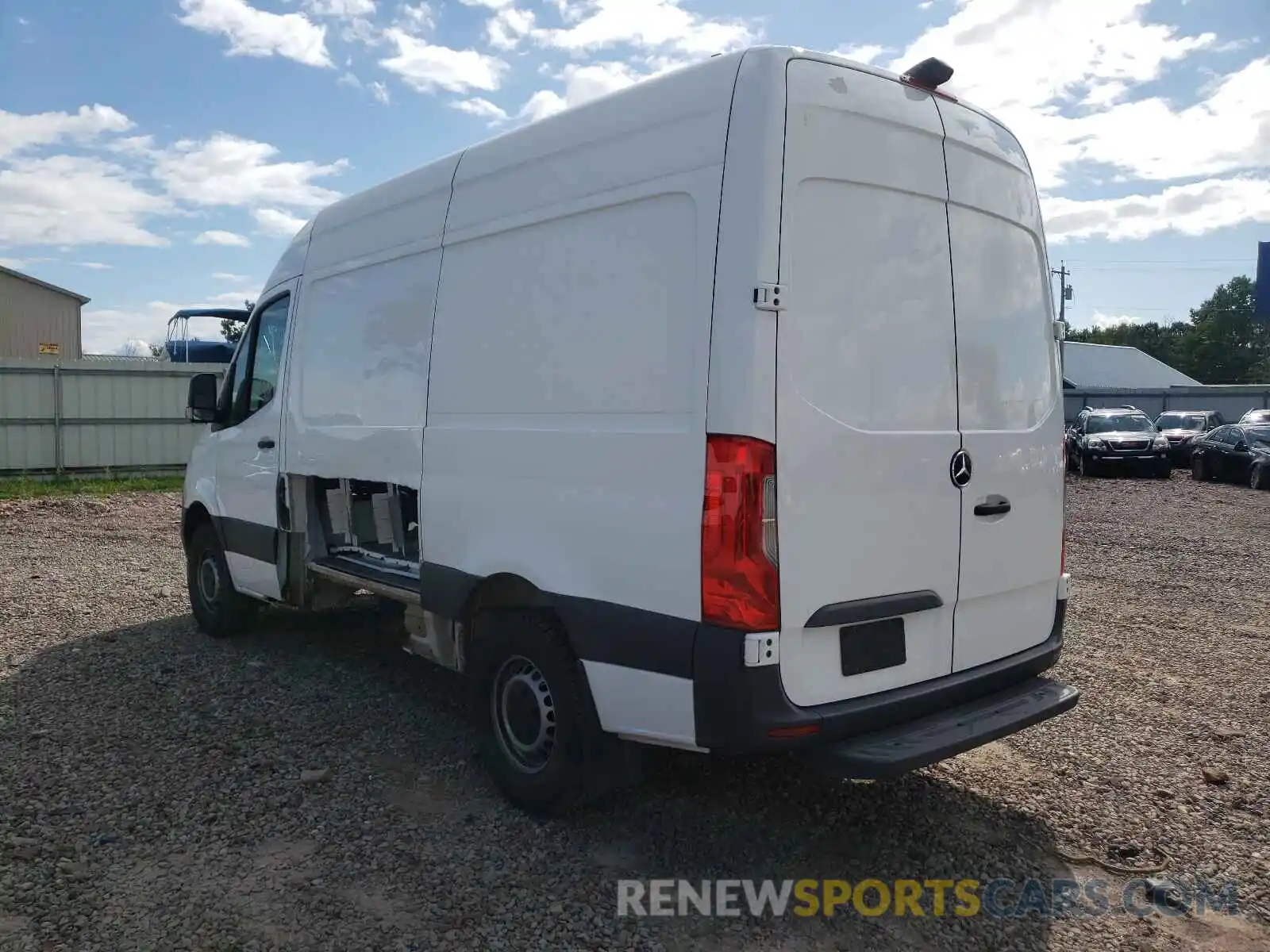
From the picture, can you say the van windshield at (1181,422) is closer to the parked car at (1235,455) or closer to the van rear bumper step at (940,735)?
the parked car at (1235,455)

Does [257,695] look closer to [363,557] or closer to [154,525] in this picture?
[363,557]

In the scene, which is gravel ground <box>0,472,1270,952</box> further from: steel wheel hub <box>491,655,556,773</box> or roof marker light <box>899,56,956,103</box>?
roof marker light <box>899,56,956,103</box>

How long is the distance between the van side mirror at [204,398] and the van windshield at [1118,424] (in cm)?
2090

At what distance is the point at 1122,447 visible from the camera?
21.7m

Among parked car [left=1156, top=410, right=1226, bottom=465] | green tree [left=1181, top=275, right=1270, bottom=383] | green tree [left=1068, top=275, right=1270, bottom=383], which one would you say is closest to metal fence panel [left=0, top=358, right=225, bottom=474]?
parked car [left=1156, top=410, right=1226, bottom=465]

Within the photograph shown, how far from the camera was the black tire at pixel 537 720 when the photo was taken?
11.8 feet

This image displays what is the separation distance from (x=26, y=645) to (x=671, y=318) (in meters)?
5.69

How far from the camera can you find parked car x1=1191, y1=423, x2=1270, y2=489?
19.1 metres

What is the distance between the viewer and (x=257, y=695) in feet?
18.1

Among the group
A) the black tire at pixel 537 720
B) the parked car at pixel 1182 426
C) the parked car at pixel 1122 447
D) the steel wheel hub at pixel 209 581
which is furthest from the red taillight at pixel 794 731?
the parked car at pixel 1182 426

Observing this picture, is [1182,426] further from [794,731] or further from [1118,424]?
[794,731]

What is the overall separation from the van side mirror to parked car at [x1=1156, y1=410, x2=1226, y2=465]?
2399cm

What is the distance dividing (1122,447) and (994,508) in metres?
20.3

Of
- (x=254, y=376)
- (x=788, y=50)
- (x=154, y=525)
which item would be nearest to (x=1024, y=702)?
(x=788, y=50)
